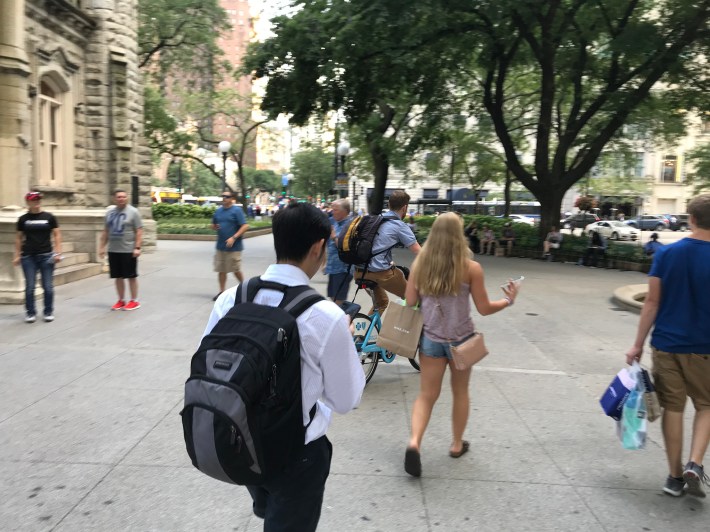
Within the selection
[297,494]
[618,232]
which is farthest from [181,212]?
[297,494]

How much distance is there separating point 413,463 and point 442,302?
1051 mm

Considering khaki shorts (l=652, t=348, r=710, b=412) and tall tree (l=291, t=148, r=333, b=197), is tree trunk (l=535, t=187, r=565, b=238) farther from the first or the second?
tall tree (l=291, t=148, r=333, b=197)

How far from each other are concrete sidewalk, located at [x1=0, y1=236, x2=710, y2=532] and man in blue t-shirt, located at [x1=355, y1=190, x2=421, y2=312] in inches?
37.6

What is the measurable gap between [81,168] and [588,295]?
1267cm

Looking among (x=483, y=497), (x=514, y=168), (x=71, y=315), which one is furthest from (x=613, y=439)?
(x=514, y=168)

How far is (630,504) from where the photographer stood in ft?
11.7

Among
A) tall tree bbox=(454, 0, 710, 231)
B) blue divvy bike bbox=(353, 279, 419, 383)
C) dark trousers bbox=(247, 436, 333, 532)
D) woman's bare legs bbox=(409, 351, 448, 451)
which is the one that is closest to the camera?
dark trousers bbox=(247, 436, 333, 532)

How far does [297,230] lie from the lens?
202 cm

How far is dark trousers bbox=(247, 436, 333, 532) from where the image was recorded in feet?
6.48

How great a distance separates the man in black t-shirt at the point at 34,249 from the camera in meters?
7.96

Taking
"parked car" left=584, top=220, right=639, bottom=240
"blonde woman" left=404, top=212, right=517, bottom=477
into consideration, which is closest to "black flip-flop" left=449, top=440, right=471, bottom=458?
"blonde woman" left=404, top=212, right=517, bottom=477

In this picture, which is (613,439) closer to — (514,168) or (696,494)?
(696,494)

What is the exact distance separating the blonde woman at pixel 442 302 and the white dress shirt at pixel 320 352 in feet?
6.11

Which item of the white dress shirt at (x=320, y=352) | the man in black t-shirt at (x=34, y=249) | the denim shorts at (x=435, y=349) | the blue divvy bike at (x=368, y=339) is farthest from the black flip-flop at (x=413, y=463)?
the man in black t-shirt at (x=34, y=249)
